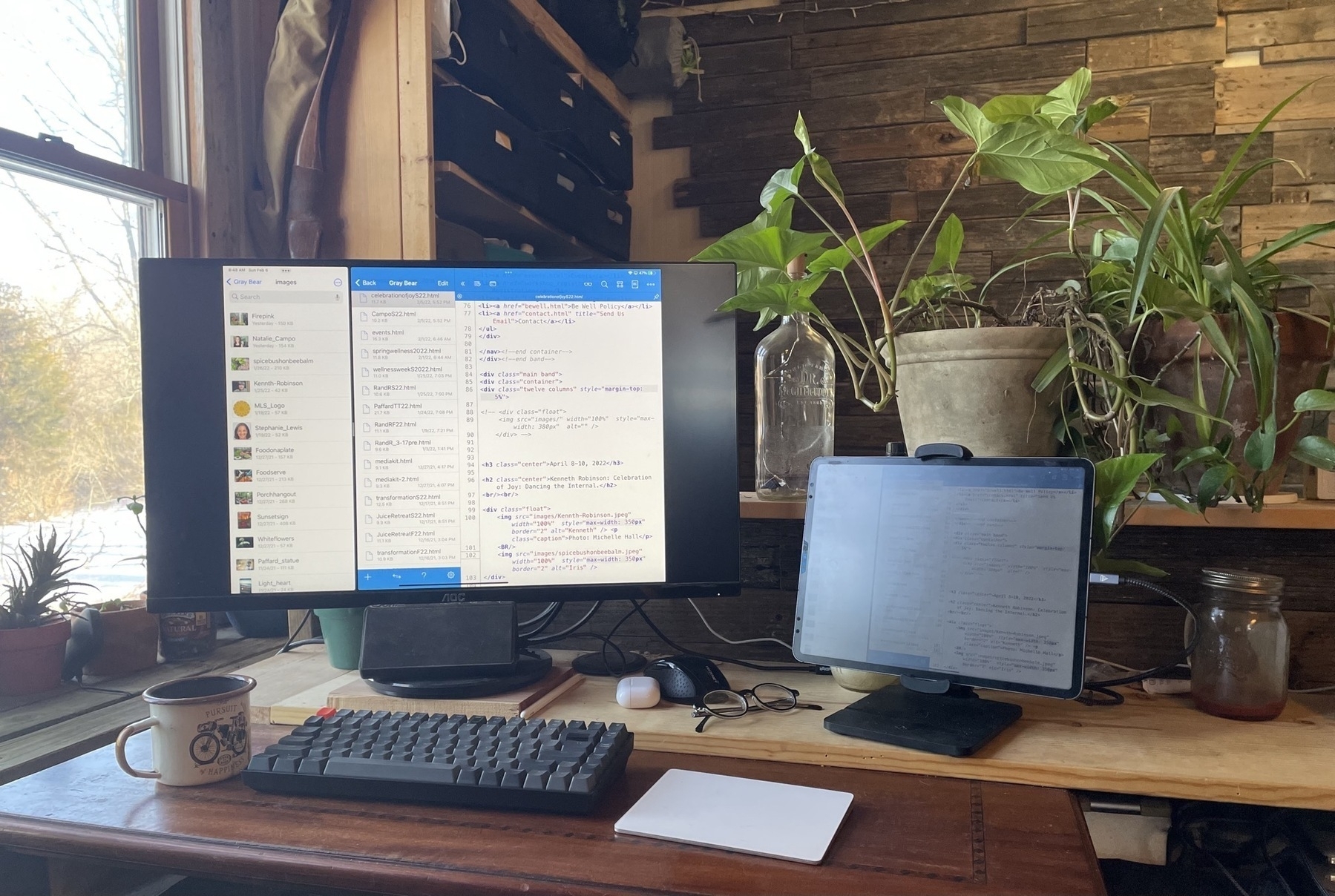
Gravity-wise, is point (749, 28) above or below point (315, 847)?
above

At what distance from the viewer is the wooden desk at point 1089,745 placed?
68cm

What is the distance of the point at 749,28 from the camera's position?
1981 mm

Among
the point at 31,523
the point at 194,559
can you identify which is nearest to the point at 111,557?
the point at 31,523

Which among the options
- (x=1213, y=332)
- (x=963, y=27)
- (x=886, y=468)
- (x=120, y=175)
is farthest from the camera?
(x=963, y=27)

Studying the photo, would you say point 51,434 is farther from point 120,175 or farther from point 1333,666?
point 1333,666

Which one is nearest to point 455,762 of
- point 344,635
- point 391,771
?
point 391,771

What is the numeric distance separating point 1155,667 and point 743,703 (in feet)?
1.61

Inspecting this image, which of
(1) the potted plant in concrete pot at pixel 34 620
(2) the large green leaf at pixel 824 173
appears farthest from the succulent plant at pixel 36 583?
(2) the large green leaf at pixel 824 173

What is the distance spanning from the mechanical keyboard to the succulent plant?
1.74 feet

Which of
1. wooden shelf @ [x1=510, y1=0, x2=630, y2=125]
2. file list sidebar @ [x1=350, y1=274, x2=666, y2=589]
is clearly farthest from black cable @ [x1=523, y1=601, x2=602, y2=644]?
wooden shelf @ [x1=510, y1=0, x2=630, y2=125]

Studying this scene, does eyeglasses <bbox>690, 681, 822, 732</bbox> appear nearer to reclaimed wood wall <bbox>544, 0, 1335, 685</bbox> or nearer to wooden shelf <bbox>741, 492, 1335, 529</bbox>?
wooden shelf <bbox>741, 492, 1335, 529</bbox>

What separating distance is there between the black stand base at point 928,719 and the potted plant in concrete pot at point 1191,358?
271 mm

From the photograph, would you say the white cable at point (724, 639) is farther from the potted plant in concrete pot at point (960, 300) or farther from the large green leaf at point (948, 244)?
the large green leaf at point (948, 244)

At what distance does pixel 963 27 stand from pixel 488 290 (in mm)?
1512
